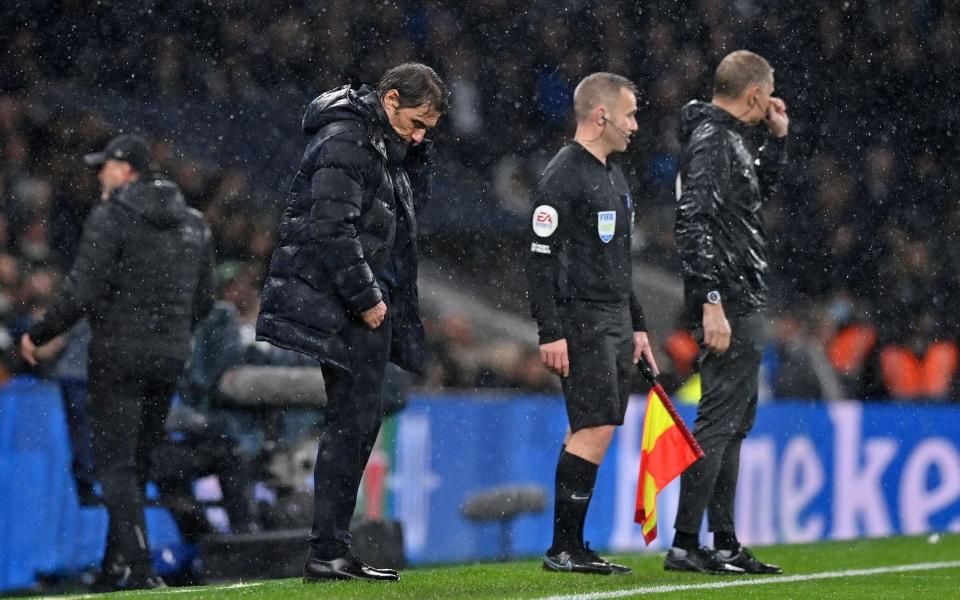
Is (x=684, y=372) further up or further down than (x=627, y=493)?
further up

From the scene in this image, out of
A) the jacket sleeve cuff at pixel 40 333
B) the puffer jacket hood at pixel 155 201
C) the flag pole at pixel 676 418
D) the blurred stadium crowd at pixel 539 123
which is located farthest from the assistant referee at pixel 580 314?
the blurred stadium crowd at pixel 539 123

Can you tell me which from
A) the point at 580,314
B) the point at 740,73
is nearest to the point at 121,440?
the point at 580,314

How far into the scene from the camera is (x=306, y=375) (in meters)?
6.71

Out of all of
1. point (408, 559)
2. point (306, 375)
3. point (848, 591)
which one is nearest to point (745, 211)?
point (848, 591)

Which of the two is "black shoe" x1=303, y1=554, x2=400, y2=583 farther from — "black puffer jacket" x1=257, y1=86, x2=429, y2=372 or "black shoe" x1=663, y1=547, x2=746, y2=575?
"black shoe" x1=663, y1=547, x2=746, y2=575

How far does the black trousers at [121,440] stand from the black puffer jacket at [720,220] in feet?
6.90

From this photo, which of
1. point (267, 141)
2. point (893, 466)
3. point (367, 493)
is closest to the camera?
point (367, 493)

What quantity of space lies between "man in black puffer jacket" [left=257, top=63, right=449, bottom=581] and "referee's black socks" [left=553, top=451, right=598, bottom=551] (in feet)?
2.71

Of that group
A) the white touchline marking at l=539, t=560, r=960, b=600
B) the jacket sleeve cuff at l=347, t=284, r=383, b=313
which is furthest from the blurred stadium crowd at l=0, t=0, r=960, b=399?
the jacket sleeve cuff at l=347, t=284, r=383, b=313

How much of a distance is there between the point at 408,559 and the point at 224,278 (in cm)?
214

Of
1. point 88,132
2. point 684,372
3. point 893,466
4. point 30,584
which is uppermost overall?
point 88,132

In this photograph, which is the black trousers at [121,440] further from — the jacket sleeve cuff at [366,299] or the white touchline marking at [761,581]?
the white touchline marking at [761,581]

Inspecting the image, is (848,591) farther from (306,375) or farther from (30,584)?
(30,584)

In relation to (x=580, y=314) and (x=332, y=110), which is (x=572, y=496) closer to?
(x=580, y=314)
